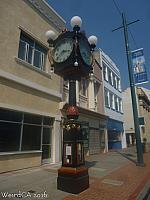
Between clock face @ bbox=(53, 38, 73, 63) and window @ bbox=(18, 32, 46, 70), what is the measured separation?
470 centimetres

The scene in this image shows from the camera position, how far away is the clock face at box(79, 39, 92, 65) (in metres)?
7.06

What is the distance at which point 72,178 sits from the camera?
6203 millimetres

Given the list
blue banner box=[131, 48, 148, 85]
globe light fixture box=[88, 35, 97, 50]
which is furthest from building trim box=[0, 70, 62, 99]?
blue banner box=[131, 48, 148, 85]

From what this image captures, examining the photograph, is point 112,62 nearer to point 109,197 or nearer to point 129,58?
point 129,58

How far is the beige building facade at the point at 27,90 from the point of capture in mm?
9844

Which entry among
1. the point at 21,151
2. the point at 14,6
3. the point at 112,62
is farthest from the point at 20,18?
the point at 112,62

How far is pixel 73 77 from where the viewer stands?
7.40m

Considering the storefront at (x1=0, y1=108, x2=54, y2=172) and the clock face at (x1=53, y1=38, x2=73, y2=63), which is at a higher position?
the clock face at (x1=53, y1=38, x2=73, y2=63)

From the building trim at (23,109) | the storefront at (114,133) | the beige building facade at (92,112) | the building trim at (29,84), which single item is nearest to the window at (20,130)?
the building trim at (23,109)

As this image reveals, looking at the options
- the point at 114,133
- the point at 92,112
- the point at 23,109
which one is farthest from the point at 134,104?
the point at 114,133

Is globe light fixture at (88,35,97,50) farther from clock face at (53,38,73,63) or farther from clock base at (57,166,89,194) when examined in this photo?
clock base at (57,166,89,194)

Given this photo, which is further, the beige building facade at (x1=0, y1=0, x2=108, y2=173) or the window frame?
the window frame

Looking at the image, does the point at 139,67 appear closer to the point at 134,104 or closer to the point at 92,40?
the point at 134,104

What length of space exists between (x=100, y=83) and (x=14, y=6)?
13.4 meters
